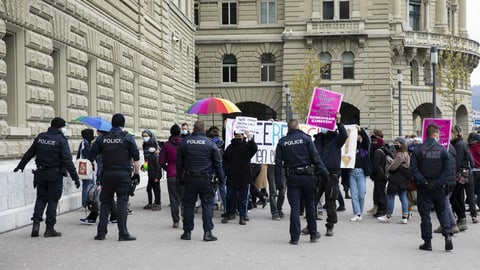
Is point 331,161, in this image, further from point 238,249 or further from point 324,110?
point 238,249

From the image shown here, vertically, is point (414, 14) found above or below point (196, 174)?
above

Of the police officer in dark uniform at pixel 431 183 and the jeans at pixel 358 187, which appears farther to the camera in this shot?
the jeans at pixel 358 187

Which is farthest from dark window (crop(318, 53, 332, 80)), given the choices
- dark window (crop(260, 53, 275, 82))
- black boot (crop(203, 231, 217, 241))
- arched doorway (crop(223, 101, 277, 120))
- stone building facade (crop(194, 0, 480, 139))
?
black boot (crop(203, 231, 217, 241))

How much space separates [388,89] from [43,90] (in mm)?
36400

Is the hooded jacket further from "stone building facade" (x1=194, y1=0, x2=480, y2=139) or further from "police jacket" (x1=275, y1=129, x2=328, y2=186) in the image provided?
"stone building facade" (x1=194, y1=0, x2=480, y2=139)

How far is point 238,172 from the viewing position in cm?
1346

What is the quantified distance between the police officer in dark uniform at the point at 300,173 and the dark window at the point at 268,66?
39.6 meters

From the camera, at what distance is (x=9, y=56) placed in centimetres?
1357

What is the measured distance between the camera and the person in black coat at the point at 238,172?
1345cm

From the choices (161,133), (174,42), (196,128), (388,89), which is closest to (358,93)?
(388,89)

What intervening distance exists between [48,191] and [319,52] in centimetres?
3890

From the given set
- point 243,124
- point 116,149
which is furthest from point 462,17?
point 116,149

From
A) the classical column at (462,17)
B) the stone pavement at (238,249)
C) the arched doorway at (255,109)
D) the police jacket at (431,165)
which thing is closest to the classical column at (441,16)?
the classical column at (462,17)

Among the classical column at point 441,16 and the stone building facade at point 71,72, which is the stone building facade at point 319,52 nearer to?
the classical column at point 441,16
